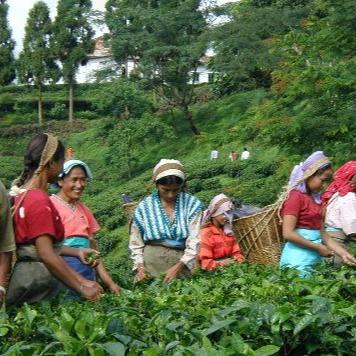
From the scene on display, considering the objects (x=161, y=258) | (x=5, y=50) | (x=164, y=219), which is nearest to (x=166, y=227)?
(x=164, y=219)

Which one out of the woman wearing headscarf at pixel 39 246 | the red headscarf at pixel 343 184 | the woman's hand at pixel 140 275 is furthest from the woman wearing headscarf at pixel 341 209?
the woman wearing headscarf at pixel 39 246

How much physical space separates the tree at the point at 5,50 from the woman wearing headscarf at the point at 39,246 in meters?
45.7

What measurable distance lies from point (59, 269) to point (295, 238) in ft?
6.32

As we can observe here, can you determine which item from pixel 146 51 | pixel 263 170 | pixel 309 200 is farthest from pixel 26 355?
pixel 146 51

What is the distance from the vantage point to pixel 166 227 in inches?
207

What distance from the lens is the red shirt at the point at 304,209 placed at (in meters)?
5.34

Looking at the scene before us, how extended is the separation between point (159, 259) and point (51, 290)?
143 cm

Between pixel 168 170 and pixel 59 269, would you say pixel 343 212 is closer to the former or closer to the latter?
pixel 168 170

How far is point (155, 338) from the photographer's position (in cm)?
299

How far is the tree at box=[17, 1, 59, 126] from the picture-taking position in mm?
44844

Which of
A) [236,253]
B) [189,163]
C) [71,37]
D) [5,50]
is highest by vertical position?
[71,37]

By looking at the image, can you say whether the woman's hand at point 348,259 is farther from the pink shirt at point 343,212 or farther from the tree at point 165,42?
the tree at point 165,42

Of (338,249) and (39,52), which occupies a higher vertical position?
(39,52)

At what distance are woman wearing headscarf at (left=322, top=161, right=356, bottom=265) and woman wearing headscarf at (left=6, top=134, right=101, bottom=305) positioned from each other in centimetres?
201
